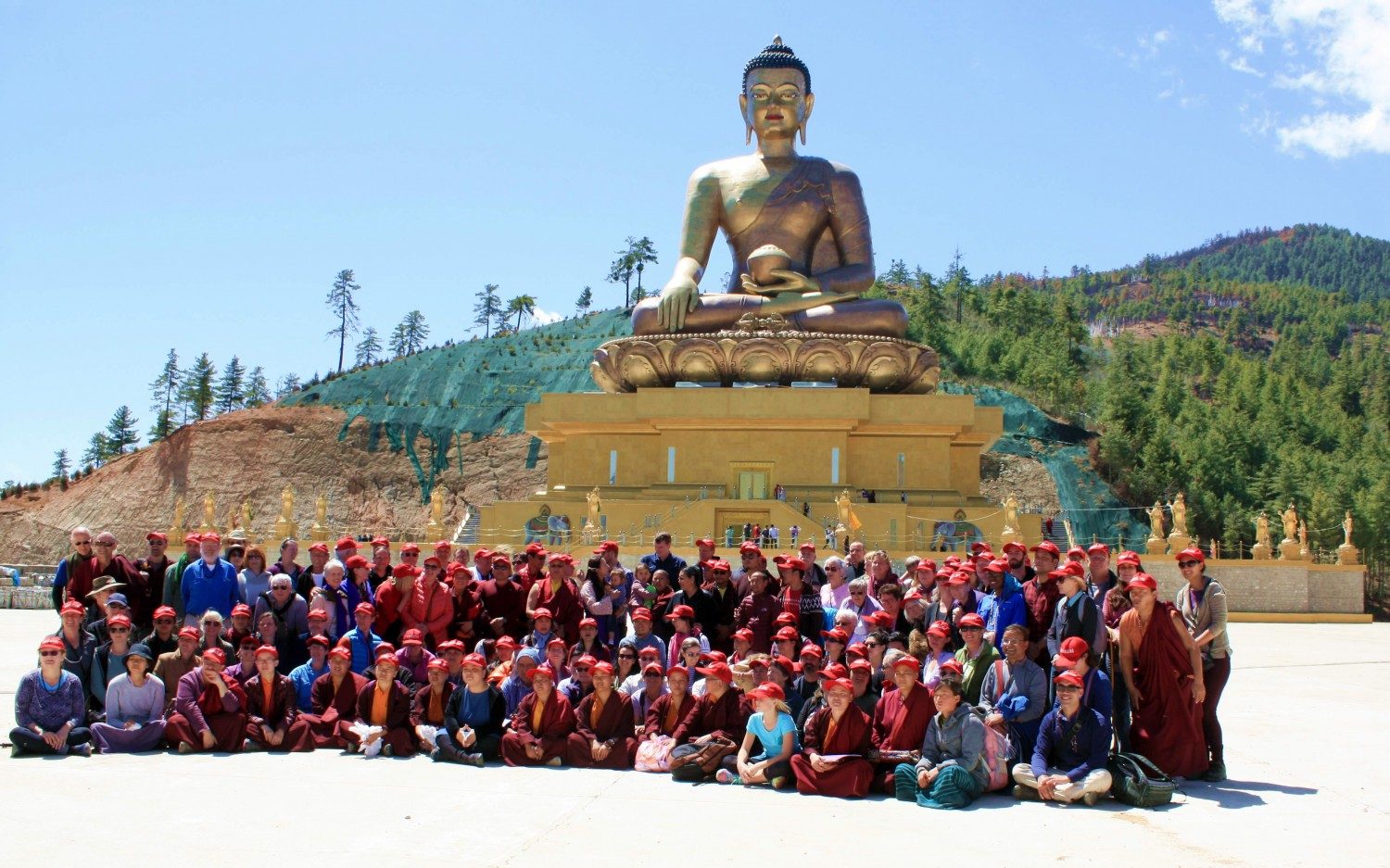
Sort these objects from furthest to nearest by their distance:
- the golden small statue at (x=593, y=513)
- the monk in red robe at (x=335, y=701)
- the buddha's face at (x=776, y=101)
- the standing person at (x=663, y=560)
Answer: the buddha's face at (x=776, y=101) < the golden small statue at (x=593, y=513) < the standing person at (x=663, y=560) < the monk in red robe at (x=335, y=701)

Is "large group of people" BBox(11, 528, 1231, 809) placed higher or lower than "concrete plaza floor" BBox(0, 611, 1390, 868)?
higher

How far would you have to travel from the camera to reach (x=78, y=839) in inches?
193

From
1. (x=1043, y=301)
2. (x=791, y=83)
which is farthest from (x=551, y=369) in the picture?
(x=791, y=83)

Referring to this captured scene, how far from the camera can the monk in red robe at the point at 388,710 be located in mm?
7023

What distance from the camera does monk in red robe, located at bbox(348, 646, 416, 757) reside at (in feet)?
23.0

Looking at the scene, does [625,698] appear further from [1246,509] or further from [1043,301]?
[1043,301]

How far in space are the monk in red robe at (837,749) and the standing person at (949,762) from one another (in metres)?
0.19

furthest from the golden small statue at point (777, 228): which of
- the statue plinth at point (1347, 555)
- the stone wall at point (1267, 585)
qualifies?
the statue plinth at point (1347, 555)

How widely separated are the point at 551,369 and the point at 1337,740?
47.8m

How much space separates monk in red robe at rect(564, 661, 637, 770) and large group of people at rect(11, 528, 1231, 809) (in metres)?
0.01

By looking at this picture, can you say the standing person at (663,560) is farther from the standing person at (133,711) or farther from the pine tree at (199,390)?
the pine tree at (199,390)

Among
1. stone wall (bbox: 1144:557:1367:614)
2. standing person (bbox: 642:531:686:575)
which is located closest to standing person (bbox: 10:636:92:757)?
standing person (bbox: 642:531:686:575)

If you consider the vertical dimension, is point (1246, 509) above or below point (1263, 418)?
below

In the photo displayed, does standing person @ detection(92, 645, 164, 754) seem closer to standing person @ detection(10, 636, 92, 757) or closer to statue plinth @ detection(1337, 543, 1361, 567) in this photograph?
standing person @ detection(10, 636, 92, 757)
